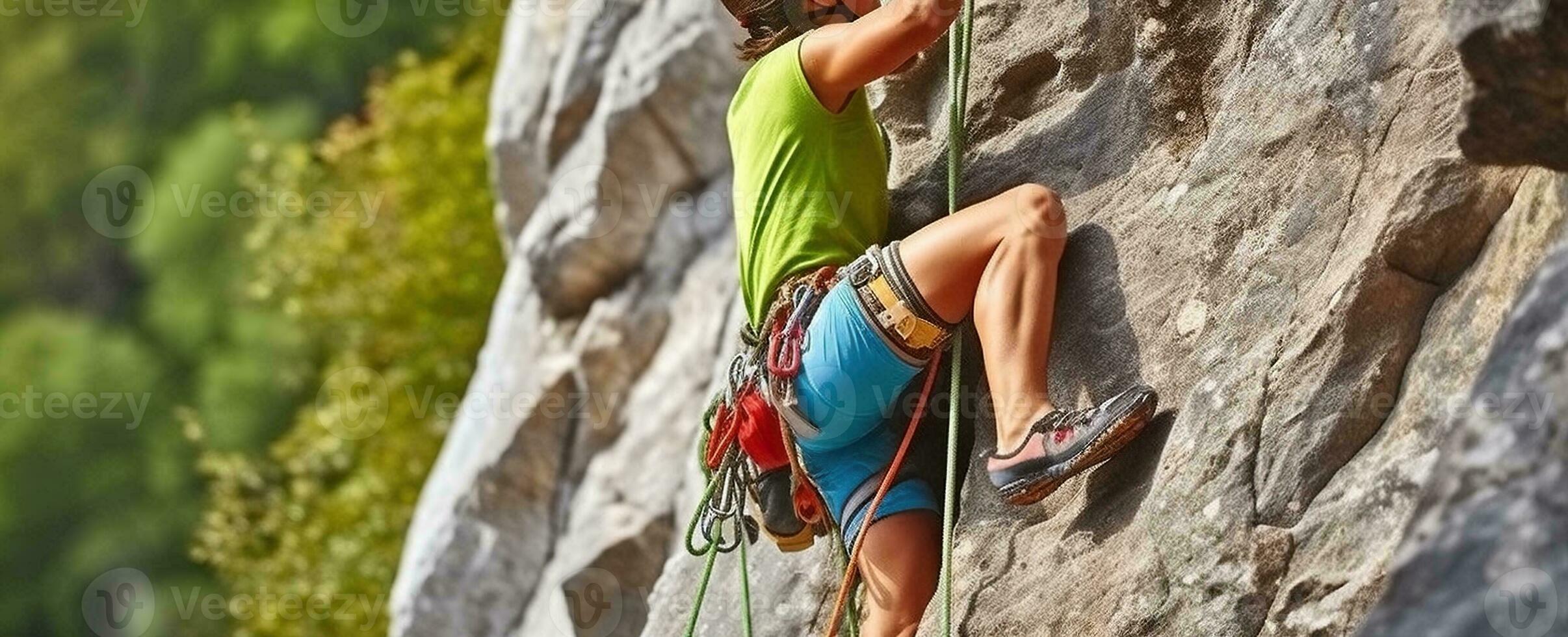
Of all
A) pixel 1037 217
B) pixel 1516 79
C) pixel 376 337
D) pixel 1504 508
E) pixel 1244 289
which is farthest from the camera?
pixel 376 337

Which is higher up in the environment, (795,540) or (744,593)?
(795,540)

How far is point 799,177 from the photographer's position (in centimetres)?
450

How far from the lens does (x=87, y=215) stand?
824 inches

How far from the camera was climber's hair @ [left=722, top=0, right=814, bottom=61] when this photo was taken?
4.77m

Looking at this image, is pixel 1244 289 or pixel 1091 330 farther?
pixel 1091 330

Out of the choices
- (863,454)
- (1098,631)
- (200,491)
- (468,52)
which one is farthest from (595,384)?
(200,491)

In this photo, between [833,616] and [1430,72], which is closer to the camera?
[1430,72]

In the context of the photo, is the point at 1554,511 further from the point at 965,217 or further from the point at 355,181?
the point at 355,181

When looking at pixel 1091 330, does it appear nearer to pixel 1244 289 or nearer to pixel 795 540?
pixel 1244 289

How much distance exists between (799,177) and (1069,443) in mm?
1011

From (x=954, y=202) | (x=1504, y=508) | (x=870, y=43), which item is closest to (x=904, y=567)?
(x=954, y=202)

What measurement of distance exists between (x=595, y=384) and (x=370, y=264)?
5199 millimetres

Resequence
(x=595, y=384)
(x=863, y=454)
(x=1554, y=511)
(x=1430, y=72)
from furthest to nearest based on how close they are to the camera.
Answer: (x=595, y=384) → (x=863, y=454) → (x=1430, y=72) → (x=1554, y=511)

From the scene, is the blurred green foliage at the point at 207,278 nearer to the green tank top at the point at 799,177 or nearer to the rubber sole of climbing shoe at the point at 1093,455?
the green tank top at the point at 799,177
